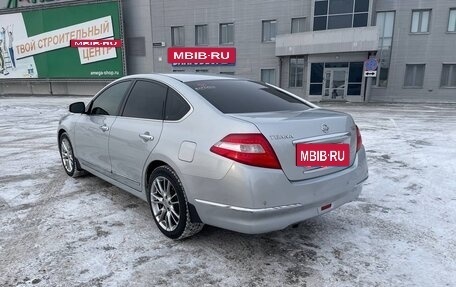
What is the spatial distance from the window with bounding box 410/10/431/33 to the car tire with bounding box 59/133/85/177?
27.5 m

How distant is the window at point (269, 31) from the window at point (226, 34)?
3028 mm

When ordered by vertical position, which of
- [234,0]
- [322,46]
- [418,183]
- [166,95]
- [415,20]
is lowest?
[418,183]

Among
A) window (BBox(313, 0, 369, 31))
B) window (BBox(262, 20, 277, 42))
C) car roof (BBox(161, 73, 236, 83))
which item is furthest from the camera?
window (BBox(262, 20, 277, 42))

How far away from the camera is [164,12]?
33.2m

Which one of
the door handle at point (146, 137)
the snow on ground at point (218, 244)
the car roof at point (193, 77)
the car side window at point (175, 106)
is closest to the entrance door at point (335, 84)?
the snow on ground at point (218, 244)

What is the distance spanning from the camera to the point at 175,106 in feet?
11.3

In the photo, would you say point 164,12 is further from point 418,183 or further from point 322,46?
point 418,183

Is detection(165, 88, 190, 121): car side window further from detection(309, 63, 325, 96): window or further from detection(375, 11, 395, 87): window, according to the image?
detection(375, 11, 395, 87): window

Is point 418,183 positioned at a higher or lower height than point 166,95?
lower

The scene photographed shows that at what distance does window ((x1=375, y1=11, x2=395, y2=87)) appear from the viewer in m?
26.1

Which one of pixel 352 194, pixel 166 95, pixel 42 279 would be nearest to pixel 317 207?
pixel 352 194

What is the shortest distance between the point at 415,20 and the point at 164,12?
71.6 feet

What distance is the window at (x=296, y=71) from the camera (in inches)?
1117

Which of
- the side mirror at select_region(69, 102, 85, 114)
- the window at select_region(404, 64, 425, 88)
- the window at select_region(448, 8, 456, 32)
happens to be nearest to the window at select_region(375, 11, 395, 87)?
the window at select_region(404, 64, 425, 88)
